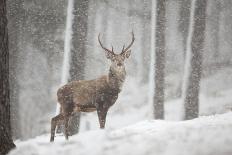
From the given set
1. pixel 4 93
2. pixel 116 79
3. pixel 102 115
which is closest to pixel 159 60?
pixel 116 79

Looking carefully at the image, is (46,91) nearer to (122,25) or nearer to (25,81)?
(25,81)

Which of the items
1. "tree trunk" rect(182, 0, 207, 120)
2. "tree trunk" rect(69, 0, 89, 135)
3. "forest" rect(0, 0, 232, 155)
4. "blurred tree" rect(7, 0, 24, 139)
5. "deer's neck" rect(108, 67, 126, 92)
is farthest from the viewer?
"blurred tree" rect(7, 0, 24, 139)

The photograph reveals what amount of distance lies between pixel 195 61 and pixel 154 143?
22.6ft

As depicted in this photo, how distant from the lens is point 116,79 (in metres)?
10.2

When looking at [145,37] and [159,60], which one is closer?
[159,60]

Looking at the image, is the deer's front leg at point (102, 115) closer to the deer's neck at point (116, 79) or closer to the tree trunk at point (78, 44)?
the deer's neck at point (116, 79)

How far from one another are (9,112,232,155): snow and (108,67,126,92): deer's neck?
153 cm

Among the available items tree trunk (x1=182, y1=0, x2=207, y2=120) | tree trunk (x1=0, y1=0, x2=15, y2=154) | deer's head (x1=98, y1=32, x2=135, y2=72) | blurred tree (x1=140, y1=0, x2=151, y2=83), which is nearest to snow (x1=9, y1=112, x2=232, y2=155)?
tree trunk (x1=0, y1=0, x2=15, y2=154)

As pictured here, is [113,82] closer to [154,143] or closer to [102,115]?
[102,115]

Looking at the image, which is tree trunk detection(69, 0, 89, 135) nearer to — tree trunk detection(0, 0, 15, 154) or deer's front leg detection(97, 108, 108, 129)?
deer's front leg detection(97, 108, 108, 129)

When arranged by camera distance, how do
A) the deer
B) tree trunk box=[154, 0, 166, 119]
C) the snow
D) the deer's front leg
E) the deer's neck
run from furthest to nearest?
1. tree trunk box=[154, 0, 166, 119]
2. the deer's neck
3. the deer
4. the deer's front leg
5. the snow

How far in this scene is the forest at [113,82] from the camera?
7.82m

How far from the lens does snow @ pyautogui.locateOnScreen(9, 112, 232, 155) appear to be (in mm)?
6484

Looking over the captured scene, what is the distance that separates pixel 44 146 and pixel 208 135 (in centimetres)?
293
